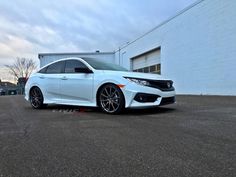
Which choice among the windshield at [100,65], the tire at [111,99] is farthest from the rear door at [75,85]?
the tire at [111,99]

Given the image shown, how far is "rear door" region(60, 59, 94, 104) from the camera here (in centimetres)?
707

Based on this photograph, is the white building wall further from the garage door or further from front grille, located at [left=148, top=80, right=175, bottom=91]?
front grille, located at [left=148, top=80, right=175, bottom=91]

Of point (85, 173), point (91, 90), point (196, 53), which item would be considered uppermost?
point (196, 53)

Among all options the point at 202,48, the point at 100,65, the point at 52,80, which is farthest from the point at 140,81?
the point at 202,48

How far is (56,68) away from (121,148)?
526 centimetres

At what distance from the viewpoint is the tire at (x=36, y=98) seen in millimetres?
8492

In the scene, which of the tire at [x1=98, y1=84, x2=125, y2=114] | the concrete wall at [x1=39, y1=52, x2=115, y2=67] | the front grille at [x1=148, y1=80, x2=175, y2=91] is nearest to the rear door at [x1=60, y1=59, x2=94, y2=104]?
the tire at [x1=98, y1=84, x2=125, y2=114]

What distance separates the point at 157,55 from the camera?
73.0ft

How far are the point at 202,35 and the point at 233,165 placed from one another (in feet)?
44.7

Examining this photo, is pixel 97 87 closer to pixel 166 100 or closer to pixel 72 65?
pixel 72 65

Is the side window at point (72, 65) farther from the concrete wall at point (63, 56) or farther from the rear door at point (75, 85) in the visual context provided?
the concrete wall at point (63, 56)

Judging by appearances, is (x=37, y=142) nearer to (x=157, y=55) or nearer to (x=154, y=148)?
(x=154, y=148)

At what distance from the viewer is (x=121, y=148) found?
3.49 meters

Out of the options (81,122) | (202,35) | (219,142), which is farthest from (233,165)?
(202,35)
